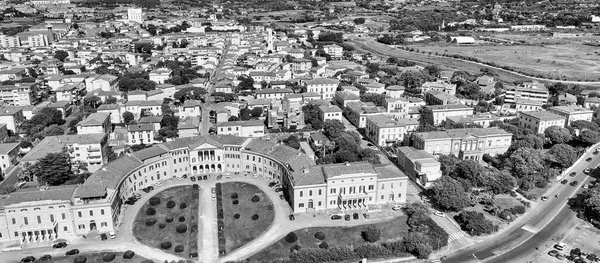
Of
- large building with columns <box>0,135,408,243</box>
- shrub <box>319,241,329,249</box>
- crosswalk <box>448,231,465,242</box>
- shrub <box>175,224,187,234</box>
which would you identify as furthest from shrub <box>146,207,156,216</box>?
crosswalk <box>448,231,465,242</box>

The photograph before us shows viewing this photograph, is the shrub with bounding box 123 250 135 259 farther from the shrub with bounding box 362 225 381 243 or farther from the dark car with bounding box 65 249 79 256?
the shrub with bounding box 362 225 381 243

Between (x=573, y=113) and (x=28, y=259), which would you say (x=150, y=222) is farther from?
(x=573, y=113)

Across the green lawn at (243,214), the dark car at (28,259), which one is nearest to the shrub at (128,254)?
the dark car at (28,259)

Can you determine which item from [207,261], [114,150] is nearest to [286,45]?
[114,150]

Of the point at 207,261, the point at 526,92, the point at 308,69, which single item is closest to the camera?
the point at 207,261

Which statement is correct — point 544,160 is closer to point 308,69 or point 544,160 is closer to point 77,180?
point 77,180

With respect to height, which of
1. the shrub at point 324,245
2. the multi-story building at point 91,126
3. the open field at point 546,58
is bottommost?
the shrub at point 324,245

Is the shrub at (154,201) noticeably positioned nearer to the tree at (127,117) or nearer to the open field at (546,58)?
the tree at (127,117)
